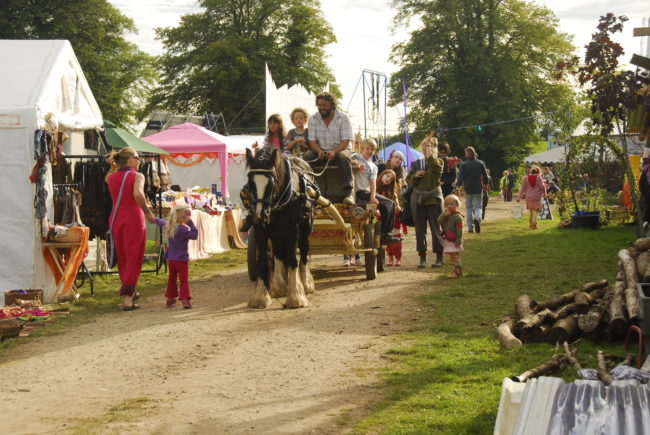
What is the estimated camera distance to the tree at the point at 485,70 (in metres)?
53.5

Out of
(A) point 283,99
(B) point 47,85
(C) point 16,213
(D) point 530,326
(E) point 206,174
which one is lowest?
(D) point 530,326

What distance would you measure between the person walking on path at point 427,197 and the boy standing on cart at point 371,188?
0.48m

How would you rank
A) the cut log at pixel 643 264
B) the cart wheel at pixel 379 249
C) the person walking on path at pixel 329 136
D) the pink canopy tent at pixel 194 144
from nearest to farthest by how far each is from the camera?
the cut log at pixel 643 264 → the person walking on path at pixel 329 136 → the cart wheel at pixel 379 249 → the pink canopy tent at pixel 194 144

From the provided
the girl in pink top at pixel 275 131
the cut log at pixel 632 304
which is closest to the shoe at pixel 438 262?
the girl in pink top at pixel 275 131

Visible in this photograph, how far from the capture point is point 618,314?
7.02m

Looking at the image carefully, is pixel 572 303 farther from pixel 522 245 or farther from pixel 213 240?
pixel 213 240

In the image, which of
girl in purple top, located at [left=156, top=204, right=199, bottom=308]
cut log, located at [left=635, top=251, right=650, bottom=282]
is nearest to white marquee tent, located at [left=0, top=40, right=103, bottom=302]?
girl in purple top, located at [left=156, top=204, right=199, bottom=308]

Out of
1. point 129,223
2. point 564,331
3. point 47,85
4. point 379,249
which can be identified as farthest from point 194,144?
point 564,331

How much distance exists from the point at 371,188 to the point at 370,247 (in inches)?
40.9

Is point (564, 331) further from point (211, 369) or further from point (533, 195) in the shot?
point (533, 195)

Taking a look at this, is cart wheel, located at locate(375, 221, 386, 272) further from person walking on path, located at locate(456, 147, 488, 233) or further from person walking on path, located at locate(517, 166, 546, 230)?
person walking on path, located at locate(517, 166, 546, 230)

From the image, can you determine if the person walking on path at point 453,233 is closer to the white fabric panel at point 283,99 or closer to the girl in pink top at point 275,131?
the girl in pink top at point 275,131

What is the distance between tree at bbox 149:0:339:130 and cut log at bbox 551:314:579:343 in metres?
44.4

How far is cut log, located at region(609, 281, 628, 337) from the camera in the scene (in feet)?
22.8
